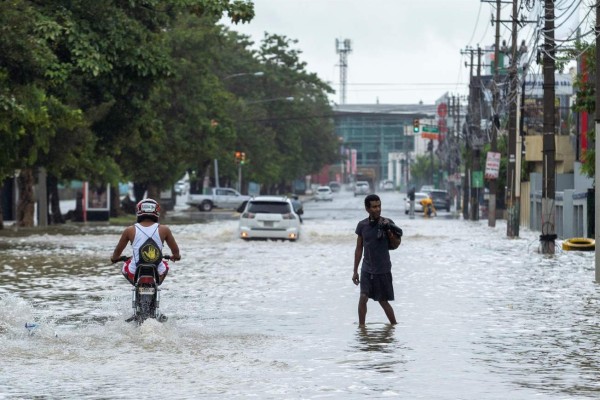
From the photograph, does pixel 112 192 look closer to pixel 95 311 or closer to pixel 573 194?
pixel 573 194

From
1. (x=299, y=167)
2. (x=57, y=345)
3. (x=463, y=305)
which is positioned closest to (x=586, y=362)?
(x=57, y=345)

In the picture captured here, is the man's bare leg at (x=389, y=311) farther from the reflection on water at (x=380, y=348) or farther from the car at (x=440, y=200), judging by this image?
the car at (x=440, y=200)

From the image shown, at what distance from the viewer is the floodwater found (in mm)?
12750

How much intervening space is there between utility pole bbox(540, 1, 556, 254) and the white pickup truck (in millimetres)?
64805

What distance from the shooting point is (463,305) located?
2209 cm

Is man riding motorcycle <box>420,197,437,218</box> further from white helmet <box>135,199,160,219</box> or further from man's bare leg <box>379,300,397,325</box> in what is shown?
white helmet <box>135,199,160,219</box>

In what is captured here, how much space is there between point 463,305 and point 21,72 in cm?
1636

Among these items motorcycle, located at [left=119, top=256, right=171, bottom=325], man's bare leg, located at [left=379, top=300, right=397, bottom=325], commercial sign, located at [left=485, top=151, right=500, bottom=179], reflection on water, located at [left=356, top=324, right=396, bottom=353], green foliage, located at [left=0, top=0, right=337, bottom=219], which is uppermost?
green foliage, located at [left=0, top=0, right=337, bottom=219]

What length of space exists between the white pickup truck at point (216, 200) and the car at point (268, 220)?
55.9m

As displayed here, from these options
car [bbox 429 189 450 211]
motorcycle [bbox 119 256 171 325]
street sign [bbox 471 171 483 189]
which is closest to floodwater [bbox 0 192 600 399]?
motorcycle [bbox 119 256 171 325]

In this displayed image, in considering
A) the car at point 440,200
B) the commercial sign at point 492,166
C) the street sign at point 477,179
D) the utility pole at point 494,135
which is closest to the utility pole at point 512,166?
the commercial sign at point 492,166

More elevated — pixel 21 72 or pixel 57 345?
pixel 21 72

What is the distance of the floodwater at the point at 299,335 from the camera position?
12.8 meters

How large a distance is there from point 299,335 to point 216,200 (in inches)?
3474
